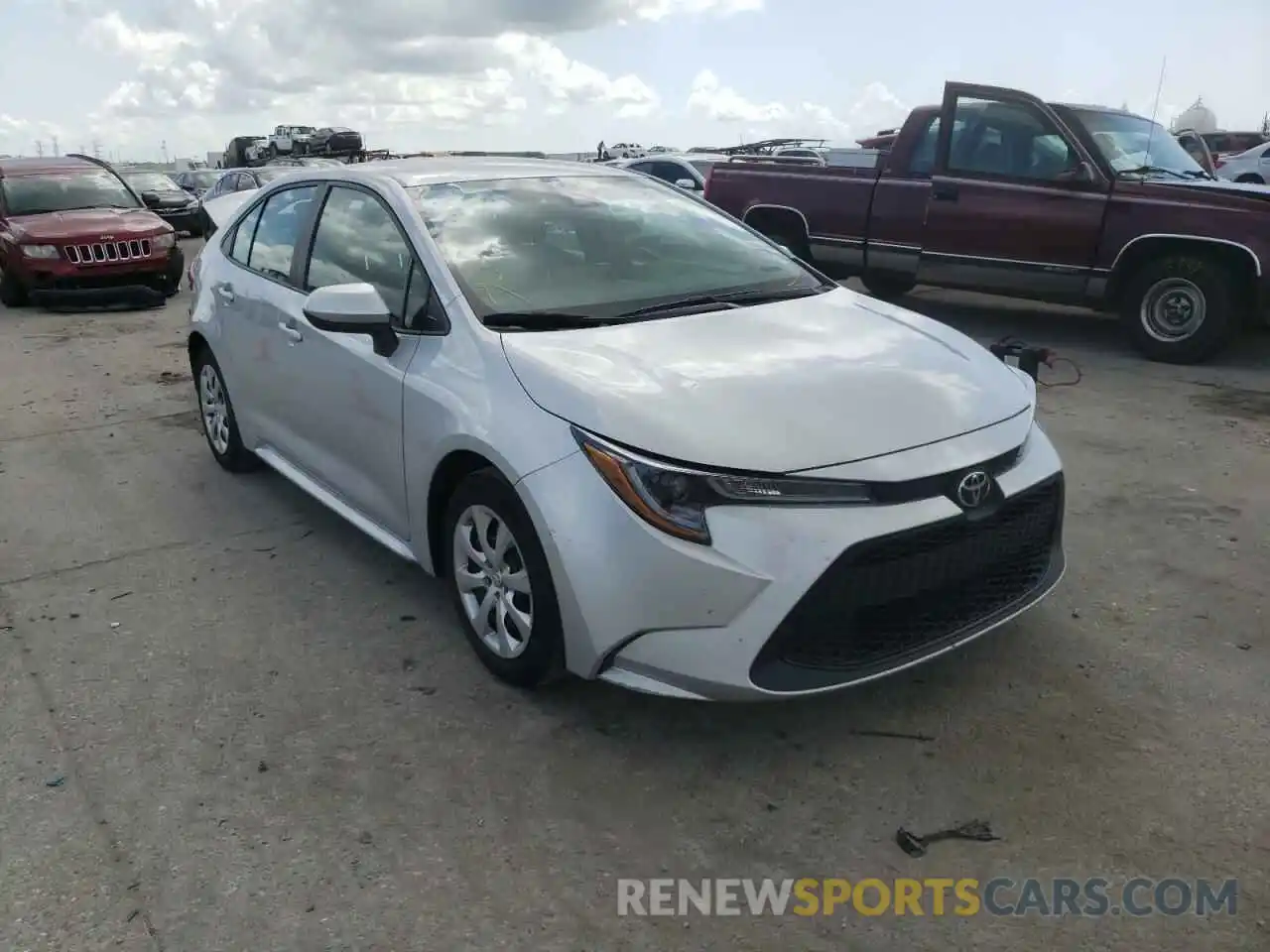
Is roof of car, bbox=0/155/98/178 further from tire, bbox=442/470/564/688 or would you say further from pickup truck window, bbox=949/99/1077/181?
tire, bbox=442/470/564/688

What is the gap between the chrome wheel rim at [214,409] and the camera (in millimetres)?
5461

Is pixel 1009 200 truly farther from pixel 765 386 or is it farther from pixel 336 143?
pixel 336 143

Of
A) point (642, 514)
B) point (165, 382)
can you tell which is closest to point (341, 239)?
point (642, 514)

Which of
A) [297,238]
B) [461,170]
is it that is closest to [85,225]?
[297,238]

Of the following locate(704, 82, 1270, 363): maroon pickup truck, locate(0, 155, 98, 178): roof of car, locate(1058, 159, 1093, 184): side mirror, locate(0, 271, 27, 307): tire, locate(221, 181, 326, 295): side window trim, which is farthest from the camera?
locate(0, 155, 98, 178): roof of car

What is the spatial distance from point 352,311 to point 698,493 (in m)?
1.49

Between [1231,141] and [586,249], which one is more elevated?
[1231,141]

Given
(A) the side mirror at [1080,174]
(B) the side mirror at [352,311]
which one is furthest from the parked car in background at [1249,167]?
(B) the side mirror at [352,311]

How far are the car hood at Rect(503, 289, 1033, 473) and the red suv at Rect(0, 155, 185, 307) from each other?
32.2 ft

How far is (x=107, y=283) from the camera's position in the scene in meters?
11.5

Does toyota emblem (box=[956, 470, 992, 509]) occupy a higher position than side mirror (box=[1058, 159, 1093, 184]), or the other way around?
side mirror (box=[1058, 159, 1093, 184])

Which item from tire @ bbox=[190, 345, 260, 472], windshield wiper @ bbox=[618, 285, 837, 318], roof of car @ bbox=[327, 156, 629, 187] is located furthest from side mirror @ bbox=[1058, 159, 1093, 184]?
tire @ bbox=[190, 345, 260, 472]

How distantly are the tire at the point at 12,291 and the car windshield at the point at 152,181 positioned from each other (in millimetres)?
11621

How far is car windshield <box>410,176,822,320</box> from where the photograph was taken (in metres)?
3.64
